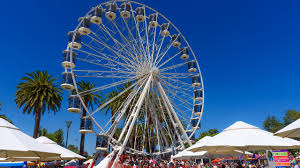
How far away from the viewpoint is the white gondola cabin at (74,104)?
60.7 feet

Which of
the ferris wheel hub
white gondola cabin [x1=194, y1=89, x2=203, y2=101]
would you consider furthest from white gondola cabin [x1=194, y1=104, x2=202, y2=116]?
the ferris wheel hub

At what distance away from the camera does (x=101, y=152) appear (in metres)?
19.5

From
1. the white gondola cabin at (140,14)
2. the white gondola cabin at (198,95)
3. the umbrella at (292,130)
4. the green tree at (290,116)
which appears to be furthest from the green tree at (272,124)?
the umbrella at (292,130)

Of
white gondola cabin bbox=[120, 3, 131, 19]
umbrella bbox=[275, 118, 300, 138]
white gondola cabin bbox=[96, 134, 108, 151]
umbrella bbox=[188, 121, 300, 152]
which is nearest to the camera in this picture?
umbrella bbox=[275, 118, 300, 138]

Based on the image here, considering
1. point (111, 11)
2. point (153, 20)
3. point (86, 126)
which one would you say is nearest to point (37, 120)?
point (86, 126)

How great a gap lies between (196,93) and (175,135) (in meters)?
5.16

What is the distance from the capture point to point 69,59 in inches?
798

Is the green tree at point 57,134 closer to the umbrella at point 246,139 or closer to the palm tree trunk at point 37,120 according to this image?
the palm tree trunk at point 37,120

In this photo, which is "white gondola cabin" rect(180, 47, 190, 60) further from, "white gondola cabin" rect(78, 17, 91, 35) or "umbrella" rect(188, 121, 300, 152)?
"umbrella" rect(188, 121, 300, 152)

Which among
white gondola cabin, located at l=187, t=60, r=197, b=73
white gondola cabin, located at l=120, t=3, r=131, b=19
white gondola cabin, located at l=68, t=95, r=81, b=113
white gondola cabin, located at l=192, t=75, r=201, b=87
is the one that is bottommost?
white gondola cabin, located at l=68, t=95, r=81, b=113

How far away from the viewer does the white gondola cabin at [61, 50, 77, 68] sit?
19.5 m

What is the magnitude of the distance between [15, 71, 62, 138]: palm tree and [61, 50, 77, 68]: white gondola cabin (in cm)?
1106

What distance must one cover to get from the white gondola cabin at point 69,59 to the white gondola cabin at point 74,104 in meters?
2.76

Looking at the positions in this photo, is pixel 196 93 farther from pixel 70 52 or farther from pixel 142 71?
pixel 70 52
